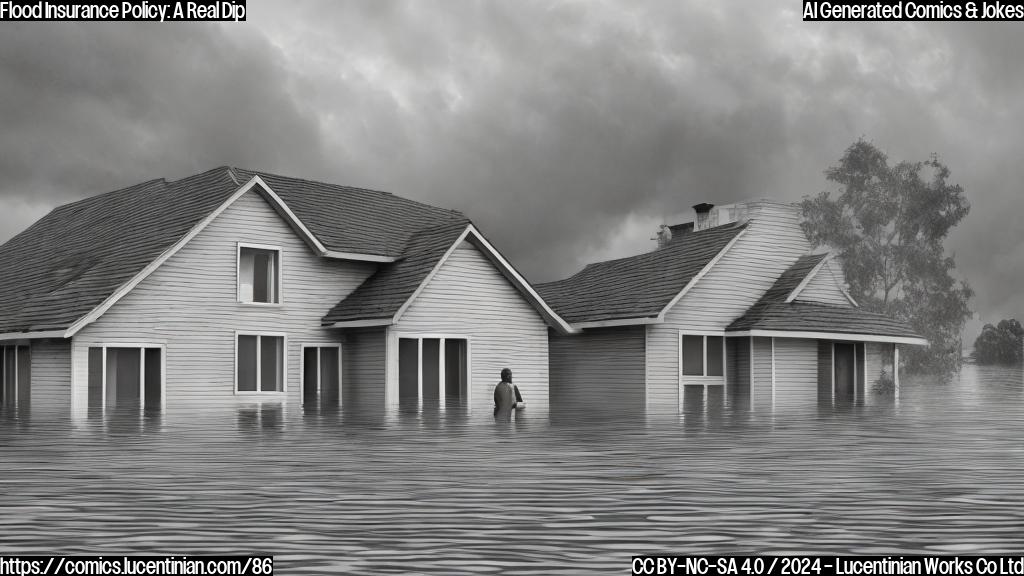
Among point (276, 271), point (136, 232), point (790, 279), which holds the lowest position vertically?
point (790, 279)

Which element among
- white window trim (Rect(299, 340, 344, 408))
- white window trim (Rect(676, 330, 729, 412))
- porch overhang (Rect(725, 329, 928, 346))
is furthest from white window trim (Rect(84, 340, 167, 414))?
porch overhang (Rect(725, 329, 928, 346))

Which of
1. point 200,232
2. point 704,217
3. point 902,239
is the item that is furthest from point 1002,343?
point 200,232

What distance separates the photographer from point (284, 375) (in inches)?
1345

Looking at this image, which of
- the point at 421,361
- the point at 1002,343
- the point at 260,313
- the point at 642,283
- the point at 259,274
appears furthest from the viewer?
the point at 1002,343

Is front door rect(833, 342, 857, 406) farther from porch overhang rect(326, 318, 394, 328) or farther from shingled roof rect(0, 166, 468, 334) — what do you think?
porch overhang rect(326, 318, 394, 328)

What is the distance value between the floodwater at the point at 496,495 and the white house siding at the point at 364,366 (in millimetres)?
11982

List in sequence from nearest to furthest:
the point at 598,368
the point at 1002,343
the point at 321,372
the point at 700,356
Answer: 1. the point at 321,372
2. the point at 700,356
3. the point at 598,368
4. the point at 1002,343

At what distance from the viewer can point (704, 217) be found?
46531 millimetres

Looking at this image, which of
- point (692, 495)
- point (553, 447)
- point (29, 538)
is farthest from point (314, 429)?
point (29, 538)

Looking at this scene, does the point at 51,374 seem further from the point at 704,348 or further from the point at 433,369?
the point at 704,348

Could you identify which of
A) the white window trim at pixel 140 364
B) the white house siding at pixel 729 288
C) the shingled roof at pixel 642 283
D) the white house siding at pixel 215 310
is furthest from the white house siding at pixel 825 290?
the white window trim at pixel 140 364

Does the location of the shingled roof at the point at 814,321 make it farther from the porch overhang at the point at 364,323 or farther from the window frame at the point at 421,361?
the porch overhang at the point at 364,323

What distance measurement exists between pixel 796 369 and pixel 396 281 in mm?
13955

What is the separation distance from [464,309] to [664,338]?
22.6ft
